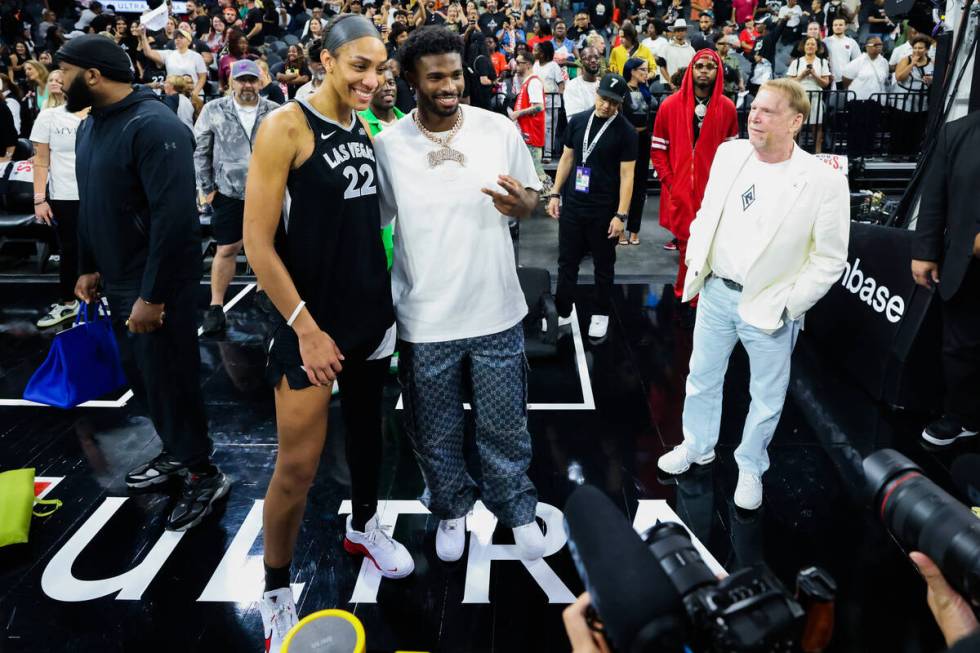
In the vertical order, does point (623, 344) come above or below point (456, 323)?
below

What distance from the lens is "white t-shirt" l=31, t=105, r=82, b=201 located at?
5410mm

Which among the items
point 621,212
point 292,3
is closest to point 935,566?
point 621,212

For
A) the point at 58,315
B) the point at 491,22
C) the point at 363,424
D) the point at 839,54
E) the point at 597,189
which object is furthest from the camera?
the point at 491,22

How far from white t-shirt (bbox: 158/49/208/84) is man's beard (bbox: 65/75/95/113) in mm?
8390

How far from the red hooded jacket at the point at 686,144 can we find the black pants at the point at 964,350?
7.53 ft

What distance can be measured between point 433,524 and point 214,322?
3103 mm

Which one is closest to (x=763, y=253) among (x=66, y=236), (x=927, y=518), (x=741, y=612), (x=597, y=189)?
(x=927, y=518)

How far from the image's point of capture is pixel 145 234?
316 cm

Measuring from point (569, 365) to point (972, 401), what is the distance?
2401mm

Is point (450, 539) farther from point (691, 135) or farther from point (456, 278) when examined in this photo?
point (691, 135)

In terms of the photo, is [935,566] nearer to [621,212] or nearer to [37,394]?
[621,212]

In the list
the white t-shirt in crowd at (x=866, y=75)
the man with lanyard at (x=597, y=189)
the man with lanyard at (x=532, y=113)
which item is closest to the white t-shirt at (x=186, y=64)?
the man with lanyard at (x=532, y=113)

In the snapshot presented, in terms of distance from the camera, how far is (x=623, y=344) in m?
5.50

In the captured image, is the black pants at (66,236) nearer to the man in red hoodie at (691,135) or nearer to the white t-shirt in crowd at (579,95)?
the man in red hoodie at (691,135)
